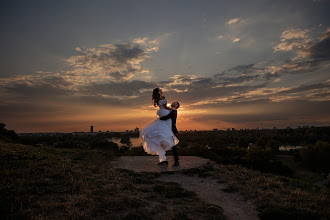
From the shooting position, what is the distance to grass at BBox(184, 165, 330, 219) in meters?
4.89

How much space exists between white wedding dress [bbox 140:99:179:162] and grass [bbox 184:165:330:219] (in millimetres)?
1839

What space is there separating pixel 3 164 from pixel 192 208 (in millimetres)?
7602

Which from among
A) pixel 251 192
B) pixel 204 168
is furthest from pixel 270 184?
pixel 204 168

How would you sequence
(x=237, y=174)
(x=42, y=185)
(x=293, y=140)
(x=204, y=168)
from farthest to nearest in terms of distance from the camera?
1. (x=293, y=140)
2. (x=204, y=168)
3. (x=237, y=174)
4. (x=42, y=185)

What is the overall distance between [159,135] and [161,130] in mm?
258

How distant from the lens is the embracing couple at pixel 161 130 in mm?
10445

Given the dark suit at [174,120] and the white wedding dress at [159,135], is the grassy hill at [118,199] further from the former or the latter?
the dark suit at [174,120]

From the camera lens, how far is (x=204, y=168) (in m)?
10.4

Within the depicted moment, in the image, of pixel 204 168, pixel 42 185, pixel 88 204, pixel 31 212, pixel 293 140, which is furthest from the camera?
pixel 293 140

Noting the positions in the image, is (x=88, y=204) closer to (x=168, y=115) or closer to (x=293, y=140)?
(x=168, y=115)

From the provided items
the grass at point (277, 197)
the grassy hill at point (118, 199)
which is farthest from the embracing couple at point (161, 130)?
the grassy hill at point (118, 199)

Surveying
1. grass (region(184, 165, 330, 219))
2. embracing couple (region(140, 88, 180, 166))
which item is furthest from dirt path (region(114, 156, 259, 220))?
embracing couple (region(140, 88, 180, 166))

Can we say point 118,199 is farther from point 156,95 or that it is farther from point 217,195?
point 156,95

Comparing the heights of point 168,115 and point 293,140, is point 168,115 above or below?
above
